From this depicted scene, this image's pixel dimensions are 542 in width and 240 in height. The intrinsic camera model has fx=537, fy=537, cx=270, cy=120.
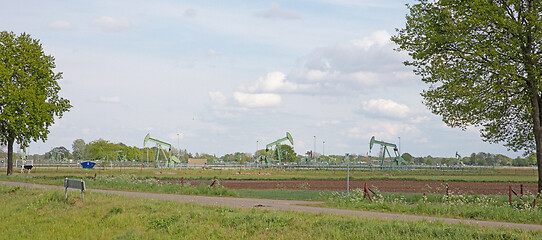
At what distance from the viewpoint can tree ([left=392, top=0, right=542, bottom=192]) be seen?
26547 millimetres

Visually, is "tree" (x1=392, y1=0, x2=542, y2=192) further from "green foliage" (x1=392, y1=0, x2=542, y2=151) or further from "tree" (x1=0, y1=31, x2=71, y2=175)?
"tree" (x1=0, y1=31, x2=71, y2=175)

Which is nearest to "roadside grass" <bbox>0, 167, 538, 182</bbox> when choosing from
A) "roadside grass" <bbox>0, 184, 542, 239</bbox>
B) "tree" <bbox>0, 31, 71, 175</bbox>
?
"tree" <bbox>0, 31, 71, 175</bbox>

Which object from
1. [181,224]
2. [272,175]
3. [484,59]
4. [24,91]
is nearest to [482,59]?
[484,59]

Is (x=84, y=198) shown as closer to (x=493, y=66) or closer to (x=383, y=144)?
(x=493, y=66)

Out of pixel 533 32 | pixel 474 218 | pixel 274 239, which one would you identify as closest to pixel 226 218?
pixel 274 239

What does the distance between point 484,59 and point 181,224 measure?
17869 mm

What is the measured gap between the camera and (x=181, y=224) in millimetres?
19266

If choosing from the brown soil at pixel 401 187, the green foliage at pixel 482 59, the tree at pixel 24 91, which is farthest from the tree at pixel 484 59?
the tree at pixel 24 91

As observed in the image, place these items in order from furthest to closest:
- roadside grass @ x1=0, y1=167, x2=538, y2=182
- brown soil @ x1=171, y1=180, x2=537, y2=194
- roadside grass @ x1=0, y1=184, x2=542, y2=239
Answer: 1. roadside grass @ x1=0, y1=167, x2=538, y2=182
2. brown soil @ x1=171, y1=180, x2=537, y2=194
3. roadside grass @ x1=0, y1=184, x2=542, y2=239

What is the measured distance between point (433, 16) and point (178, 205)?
17.5 m

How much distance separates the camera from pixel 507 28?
2656 centimetres

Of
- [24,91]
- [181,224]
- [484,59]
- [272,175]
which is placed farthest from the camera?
[272,175]

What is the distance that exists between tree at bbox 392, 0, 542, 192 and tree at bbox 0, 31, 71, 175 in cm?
3519

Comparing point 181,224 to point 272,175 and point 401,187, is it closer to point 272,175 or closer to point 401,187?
point 401,187
